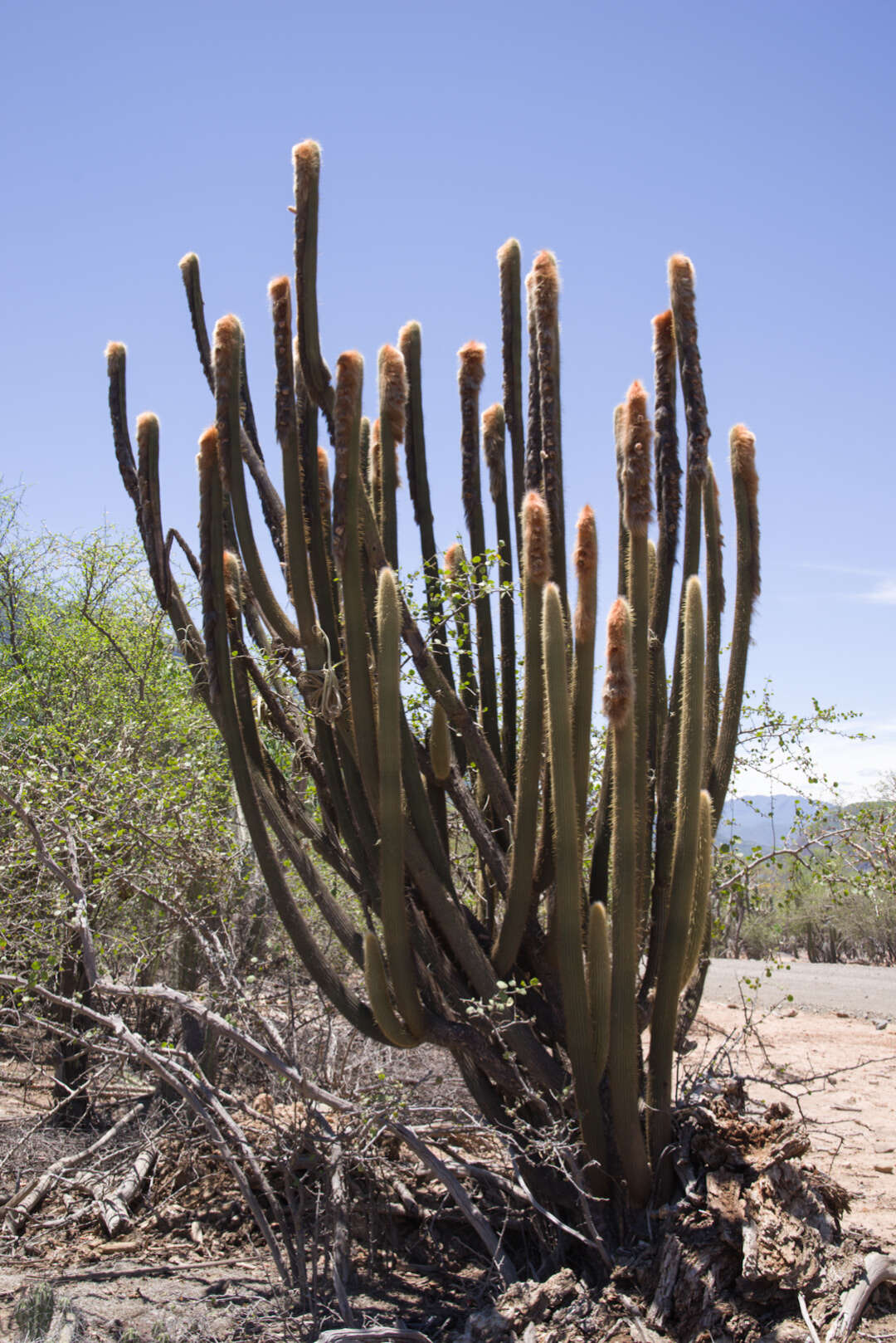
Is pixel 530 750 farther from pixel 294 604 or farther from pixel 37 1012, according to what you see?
pixel 37 1012

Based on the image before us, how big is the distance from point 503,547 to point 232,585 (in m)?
1.50

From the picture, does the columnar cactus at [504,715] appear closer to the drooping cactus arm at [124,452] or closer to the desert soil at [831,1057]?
the drooping cactus arm at [124,452]

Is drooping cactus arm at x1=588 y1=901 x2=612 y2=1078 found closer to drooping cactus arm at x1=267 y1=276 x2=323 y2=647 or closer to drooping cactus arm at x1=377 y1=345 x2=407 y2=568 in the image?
drooping cactus arm at x1=267 y1=276 x2=323 y2=647

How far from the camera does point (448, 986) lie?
4977 millimetres

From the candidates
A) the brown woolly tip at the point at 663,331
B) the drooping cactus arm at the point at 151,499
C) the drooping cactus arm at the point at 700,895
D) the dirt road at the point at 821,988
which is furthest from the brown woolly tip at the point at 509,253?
the dirt road at the point at 821,988

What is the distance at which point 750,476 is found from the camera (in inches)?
200

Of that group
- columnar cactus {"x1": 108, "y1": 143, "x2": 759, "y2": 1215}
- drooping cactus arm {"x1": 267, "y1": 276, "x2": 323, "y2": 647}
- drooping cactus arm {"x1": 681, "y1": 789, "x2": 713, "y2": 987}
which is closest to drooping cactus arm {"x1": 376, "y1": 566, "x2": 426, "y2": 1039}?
columnar cactus {"x1": 108, "y1": 143, "x2": 759, "y2": 1215}

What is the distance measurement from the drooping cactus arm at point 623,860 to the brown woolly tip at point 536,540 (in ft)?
1.61

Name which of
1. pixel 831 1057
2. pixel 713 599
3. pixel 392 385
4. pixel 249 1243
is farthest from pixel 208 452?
pixel 831 1057

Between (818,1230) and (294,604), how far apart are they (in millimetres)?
3438

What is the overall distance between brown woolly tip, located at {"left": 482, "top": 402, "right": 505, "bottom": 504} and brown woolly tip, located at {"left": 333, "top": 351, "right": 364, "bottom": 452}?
1338mm

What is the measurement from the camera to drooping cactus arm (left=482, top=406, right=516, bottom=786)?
5.67 metres

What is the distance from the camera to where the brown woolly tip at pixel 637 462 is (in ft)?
15.2

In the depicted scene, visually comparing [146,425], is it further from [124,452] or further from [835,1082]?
[835,1082]
